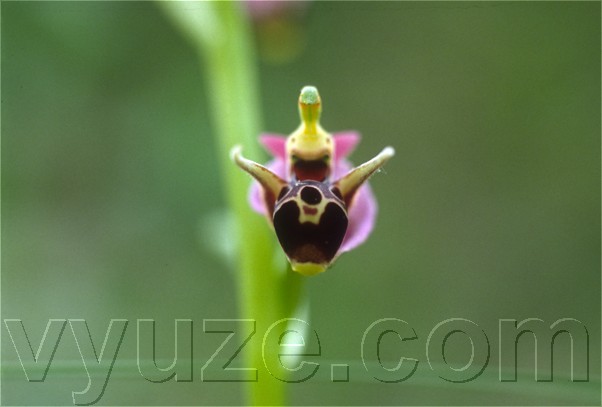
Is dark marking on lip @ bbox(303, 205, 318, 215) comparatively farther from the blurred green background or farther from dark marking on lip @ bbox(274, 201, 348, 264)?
the blurred green background

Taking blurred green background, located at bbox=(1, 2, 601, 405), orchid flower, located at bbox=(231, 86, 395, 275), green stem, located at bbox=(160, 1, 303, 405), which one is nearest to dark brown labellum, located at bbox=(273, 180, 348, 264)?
orchid flower, located at bbox=(231, 86, 395, 275)

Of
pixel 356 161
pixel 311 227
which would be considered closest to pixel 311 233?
pixel 311 227

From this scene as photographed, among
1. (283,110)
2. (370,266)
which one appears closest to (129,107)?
(283,110)

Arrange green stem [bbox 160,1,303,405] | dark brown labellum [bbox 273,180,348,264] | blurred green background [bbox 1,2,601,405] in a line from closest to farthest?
dark brown labellum [bbox 273,180,348,264] → green stem [bbox 160,1,303,405] → blurred green background [bbox 1,2,601,405]

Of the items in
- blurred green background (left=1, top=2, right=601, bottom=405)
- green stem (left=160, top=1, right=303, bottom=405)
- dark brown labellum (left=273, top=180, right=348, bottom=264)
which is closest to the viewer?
dark brown labellum (left=273, top=180, right=348, bottom=264)

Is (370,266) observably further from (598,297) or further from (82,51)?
(82,51)

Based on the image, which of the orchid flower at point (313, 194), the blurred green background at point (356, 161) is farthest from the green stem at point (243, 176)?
the blurred green background at point (356, 161)
